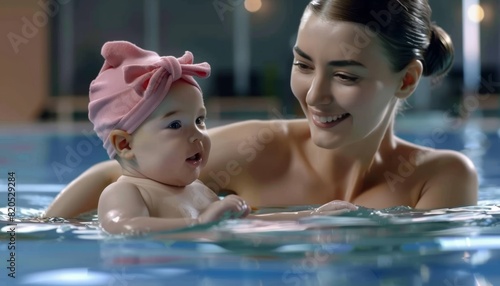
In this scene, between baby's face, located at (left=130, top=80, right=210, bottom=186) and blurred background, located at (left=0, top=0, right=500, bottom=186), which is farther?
blurred background, located at (left=0, top=0, right=500, bottom=186)

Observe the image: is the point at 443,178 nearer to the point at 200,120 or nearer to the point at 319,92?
the point at 319,92

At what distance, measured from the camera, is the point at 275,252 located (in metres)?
2.18

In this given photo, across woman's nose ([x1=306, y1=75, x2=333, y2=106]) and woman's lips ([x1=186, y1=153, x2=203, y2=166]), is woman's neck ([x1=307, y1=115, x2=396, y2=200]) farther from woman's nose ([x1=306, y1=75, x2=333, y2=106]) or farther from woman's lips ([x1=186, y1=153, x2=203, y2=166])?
woman's lips ([x1=186, y1=153, x2=203, y2=166])

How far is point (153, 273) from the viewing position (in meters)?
2.01

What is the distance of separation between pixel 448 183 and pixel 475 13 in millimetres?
12598

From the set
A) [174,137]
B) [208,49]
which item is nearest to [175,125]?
[174,137]

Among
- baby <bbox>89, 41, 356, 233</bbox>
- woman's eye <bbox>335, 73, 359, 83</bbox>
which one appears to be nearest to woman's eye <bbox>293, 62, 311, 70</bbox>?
woman's eye <bbox>335, 73, 359, 83</bbox>

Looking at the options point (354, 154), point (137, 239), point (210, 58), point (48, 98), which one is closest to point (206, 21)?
point (210, 58)

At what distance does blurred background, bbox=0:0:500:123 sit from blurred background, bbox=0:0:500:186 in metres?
0.02

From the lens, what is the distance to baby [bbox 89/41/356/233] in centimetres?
238

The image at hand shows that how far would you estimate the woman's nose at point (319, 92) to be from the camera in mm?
2799

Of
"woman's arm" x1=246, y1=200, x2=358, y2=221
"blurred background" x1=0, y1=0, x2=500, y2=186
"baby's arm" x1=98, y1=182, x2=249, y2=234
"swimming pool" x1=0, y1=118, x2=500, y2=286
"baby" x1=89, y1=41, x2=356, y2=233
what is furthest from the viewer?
"blurred background" x1=0, y1=0, x2=500, y2=186

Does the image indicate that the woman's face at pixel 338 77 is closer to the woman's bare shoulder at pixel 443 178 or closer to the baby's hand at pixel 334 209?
the baby's hand at pixel 334 209

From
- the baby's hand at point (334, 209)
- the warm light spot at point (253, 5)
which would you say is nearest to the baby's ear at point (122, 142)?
the baby's hand at point (334, 209)
